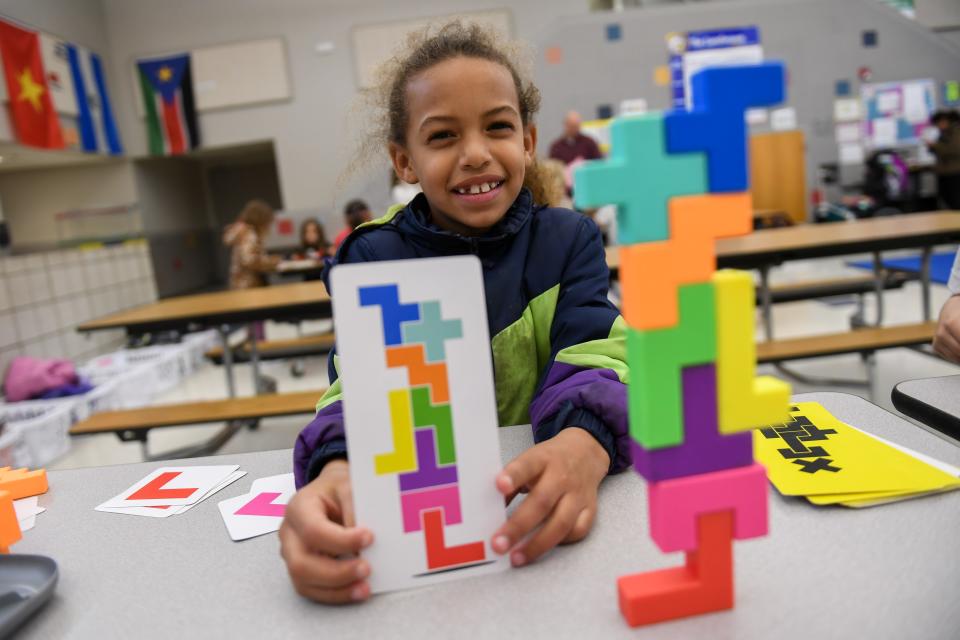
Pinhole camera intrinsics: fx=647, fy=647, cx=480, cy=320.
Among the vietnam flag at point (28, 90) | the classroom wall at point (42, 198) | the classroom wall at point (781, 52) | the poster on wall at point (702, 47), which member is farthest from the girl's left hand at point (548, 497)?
the classroom wall at point (42, 198)

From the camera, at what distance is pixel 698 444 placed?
475 mm

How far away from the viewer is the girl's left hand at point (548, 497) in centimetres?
57

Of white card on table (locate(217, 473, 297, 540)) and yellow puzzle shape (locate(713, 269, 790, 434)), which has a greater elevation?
yellow puzzle shape (locate(713, 269, 790, 434))

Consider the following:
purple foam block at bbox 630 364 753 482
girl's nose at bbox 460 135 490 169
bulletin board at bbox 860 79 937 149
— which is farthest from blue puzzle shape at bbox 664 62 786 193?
bulletin board at bbox 860 79 937 149

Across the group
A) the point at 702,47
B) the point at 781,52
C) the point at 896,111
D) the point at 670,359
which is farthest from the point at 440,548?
the point at 896,111

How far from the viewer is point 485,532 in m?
0.57

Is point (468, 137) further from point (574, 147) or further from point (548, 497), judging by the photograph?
point (574, 147)

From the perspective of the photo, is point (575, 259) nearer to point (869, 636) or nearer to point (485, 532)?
point (485, 532)

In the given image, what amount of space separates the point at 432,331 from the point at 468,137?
1.47 feet

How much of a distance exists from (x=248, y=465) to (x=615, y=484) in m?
0.51

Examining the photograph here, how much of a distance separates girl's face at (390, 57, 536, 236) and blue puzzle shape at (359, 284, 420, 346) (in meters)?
0.41

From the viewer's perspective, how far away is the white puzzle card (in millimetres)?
547

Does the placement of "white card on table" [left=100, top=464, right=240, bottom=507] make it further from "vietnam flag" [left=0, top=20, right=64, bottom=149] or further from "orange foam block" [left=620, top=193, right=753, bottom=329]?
"vietnam flag" [left=0, top=20, right=64, bottom=149]

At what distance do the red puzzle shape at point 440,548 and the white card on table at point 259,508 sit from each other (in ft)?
0.64
